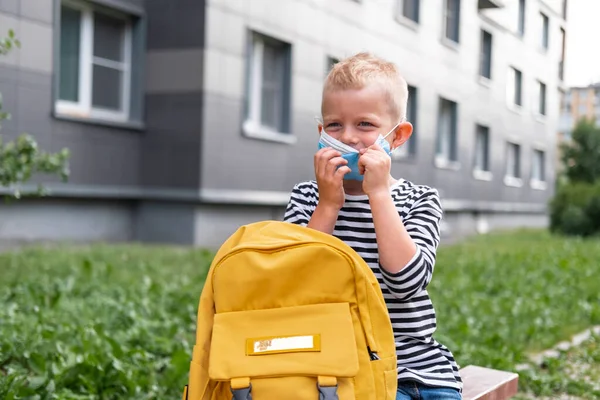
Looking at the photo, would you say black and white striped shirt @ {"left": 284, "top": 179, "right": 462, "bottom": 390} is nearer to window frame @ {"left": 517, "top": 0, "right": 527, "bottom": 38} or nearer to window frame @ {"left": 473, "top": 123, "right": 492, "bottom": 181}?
window frame @ {"left": 517, "top": 0, "right": 527, "bottom": 38}

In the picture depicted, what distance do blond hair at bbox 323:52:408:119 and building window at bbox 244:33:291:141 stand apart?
9.93 m

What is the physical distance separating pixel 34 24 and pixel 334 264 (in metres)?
8.37

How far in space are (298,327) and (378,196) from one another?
1.26ft

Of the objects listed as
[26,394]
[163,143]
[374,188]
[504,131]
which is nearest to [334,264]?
[374,188]

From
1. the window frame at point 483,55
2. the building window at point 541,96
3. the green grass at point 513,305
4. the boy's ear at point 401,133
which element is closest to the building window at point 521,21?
the window frame at point 483,55

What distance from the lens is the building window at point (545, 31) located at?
18266mm

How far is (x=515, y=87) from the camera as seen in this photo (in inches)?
930

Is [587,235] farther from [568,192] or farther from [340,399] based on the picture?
[340,399]

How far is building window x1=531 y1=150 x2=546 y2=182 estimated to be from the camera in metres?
26.8

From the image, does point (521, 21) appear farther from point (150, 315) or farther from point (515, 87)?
point (150, 315)

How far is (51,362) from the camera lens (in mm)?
3465

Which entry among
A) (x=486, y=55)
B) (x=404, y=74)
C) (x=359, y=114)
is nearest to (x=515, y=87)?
(x=486, y=55)

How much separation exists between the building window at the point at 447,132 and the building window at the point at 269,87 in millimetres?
7902

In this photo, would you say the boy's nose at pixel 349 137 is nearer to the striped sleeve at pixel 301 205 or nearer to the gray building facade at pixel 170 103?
the striped sleeve at pixel 301 205
